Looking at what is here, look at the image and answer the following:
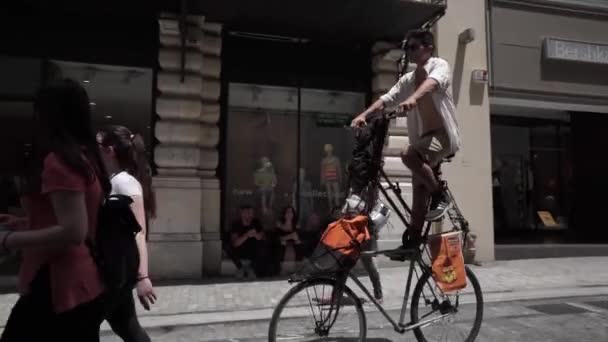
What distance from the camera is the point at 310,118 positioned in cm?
1011

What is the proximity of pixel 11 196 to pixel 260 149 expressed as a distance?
4178 millimetres

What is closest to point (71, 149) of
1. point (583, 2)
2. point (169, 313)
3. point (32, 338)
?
point (32, 338)

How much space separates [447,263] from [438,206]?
0.47 meters

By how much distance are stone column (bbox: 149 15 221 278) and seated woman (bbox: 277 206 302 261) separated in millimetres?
1123

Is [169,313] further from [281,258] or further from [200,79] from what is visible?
[200,79]

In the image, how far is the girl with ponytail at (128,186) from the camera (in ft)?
10.0

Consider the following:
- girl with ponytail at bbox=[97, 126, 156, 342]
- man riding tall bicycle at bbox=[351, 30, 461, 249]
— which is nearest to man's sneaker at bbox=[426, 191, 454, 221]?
man riding tall bicycle at bbox=[351, 30, 461, 249]

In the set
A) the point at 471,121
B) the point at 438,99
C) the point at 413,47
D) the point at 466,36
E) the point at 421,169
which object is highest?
the point at 466,36

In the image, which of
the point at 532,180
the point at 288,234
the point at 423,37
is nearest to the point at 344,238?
the point at 423,37

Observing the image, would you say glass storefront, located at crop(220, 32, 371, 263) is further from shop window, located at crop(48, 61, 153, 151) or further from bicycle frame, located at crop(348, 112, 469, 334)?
bicycle frame, located at crop(348, 112, 469, 334)

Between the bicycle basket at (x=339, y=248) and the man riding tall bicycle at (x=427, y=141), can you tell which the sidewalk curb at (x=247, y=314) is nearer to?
the man riding tall bicycle at (x=427, y=141)

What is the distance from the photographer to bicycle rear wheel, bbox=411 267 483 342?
405 cm

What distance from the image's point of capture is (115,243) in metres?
2.18

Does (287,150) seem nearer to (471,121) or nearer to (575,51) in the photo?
(471,121)
